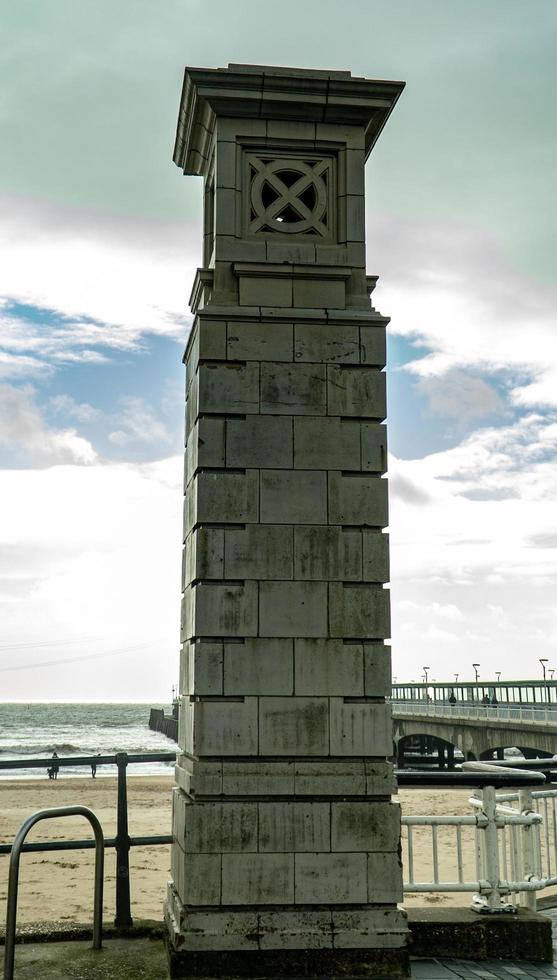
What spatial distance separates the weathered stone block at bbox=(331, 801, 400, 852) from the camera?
6441mm

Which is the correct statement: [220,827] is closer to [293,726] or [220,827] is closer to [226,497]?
[293,726]

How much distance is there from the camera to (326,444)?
697 centimetres

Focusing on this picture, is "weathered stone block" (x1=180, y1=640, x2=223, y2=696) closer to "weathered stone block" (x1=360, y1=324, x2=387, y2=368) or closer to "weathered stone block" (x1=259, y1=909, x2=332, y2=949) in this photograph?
"weathered stone block" (x1=259, y1=909, x2=332, y2=949)

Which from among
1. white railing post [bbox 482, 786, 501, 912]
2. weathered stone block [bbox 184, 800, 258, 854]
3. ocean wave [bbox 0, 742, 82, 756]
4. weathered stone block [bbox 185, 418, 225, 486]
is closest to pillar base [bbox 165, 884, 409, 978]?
weathered stone block [bbox 184, 800, 258, 854]

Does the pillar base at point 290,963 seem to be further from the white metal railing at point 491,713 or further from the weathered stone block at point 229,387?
the white metal railing at point 491,713

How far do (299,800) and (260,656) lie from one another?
1.06 metres

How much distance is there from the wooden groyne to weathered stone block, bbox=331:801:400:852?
259 feet

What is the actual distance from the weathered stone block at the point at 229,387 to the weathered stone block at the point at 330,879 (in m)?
3.34

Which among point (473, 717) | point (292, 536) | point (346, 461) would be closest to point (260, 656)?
point (292, 536)

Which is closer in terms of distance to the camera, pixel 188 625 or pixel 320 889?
pixel 320 889

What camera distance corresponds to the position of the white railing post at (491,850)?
6996 mm

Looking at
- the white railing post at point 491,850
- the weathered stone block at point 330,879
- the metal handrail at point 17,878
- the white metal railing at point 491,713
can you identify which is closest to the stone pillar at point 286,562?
the weathered stone block at point 330,879

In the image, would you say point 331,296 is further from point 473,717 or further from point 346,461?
point 473,717

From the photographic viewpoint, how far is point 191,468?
7234mm
